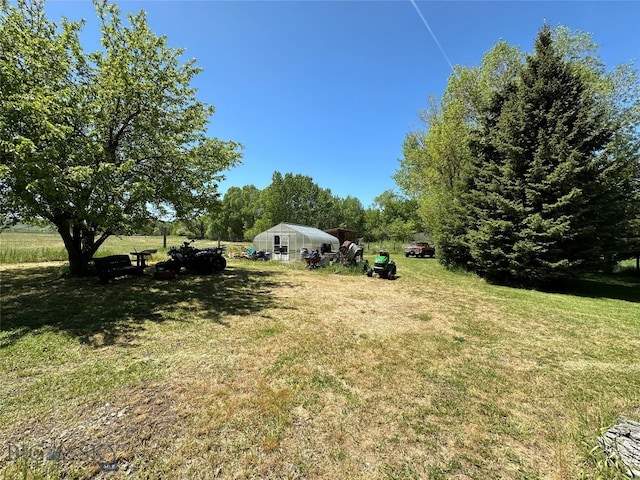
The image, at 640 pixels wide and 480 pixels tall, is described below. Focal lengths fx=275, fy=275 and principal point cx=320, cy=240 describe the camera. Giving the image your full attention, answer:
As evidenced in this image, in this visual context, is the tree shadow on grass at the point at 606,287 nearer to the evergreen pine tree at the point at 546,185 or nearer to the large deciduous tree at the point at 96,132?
the evergreen pine tree at the point at 546,185

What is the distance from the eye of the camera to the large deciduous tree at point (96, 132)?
261 inches

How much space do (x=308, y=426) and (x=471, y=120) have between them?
836 inches

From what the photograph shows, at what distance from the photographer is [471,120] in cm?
1853

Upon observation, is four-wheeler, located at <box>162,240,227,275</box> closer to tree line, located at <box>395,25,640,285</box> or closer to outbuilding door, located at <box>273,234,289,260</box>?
outbuilding door, located at <box>273,234,289,260</box>

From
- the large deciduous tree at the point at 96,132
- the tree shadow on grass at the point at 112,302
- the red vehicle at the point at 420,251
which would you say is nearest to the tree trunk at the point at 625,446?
the tree shadow on grass at the point at 112,302

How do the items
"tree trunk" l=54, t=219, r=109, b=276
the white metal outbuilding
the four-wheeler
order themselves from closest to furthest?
"tree trunk" l=54, t=219, r=109, b=276
the four-wheeler
the white metal outbuilding

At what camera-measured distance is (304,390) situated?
362 cm

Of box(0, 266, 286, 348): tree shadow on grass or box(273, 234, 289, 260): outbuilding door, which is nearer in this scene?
box(0, 266, 286, 348): tree shadow on grass

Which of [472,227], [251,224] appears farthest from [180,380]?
[251,224]

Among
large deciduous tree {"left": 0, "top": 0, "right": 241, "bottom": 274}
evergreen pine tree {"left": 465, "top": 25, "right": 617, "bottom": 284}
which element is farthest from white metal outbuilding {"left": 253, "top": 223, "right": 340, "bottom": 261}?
evergreen pine tree {"left": 465, "top": 25, "right": 617, "bottom": 284}

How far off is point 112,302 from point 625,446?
9.47m

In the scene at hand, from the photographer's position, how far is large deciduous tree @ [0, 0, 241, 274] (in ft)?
21.7

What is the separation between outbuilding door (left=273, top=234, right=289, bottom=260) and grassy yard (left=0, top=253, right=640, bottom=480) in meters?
13.2

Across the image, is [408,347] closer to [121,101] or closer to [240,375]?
[240,375]
